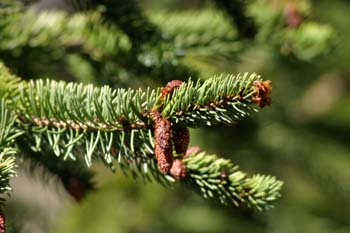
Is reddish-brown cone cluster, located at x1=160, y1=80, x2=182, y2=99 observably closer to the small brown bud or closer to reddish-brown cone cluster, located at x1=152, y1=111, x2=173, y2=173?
reddish-brown cone cluster, located at x1=152, y1=111, x2=173, y2=173

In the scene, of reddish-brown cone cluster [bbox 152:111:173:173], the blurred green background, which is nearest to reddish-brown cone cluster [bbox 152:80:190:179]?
reddish-brown cone cluster [bbox 152:111:173:173]

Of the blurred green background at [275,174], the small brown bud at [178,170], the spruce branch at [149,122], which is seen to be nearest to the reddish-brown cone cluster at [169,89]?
the spruce branch at [149,122]

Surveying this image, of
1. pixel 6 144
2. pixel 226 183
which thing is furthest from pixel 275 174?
pixel 6 144

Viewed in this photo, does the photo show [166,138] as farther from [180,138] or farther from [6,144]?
[6,144]

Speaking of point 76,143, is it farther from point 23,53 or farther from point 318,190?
point 318,190

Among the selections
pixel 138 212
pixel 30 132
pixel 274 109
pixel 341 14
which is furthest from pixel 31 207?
pixel 30 132
